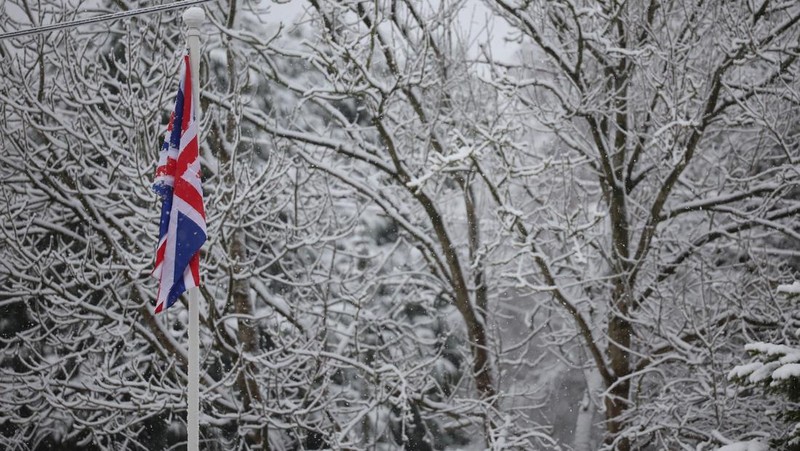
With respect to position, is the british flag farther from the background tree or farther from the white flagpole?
the background tree

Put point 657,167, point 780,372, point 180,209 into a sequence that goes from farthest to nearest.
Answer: point 657,167 → point 180,209 → point 780,372

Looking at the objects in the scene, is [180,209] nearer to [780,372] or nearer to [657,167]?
[780,372]

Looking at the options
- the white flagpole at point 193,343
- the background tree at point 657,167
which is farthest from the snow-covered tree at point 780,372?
the white flagpole at point 193,343

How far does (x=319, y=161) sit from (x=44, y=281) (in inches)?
148

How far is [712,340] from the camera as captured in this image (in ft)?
25.3

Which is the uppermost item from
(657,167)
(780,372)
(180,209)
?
(657,167)

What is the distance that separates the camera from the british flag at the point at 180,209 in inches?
204

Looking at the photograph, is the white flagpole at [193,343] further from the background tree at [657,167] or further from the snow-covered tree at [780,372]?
the background tree at [657,167]

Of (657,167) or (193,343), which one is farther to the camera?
(657,167)

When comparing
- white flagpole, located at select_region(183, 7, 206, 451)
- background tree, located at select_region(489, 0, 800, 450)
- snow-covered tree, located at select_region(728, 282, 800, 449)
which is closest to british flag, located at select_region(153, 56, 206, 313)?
white flagpole, located at select_region(183, 7, 206, 451)

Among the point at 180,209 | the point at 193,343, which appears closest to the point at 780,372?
the point at 193,343

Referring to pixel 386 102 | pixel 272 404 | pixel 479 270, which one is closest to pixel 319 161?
pixel 386 102

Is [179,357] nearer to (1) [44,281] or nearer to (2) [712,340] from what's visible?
(1) [44,281]

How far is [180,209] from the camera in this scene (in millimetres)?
5270
